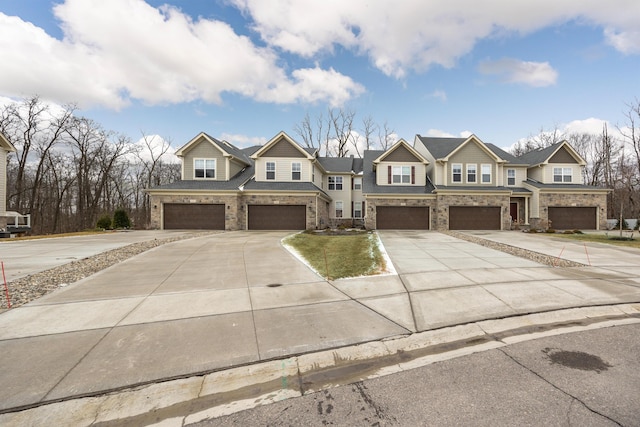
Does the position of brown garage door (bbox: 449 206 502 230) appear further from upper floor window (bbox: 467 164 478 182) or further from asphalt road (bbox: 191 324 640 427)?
asphalt road (bbox: 191 324 640 427)

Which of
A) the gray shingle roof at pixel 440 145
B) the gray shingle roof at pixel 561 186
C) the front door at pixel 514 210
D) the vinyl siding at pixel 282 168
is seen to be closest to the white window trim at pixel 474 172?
the gray shingle roof at pixel 440 145

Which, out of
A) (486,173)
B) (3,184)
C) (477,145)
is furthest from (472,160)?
(3,184)

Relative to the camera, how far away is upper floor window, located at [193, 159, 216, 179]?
79.9ft

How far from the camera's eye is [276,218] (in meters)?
22.9

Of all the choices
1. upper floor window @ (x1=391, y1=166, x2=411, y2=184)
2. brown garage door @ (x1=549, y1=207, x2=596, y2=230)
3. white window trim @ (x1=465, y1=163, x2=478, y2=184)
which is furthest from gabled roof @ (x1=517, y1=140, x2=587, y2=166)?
upper floor window @ (x1=391, y1=166, x2=411, y2=184)

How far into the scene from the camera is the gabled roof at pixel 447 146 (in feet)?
79.6

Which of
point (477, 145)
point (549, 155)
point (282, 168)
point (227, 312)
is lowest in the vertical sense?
point (227, 312)

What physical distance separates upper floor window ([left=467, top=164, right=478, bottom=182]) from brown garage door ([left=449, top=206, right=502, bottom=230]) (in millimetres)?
2685

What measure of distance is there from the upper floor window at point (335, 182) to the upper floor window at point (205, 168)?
1128cm

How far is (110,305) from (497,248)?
1407cm

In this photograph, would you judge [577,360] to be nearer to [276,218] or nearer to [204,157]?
[276,218]

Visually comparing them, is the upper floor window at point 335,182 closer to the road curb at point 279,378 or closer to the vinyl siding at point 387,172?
the vinyl siding at point 387,172

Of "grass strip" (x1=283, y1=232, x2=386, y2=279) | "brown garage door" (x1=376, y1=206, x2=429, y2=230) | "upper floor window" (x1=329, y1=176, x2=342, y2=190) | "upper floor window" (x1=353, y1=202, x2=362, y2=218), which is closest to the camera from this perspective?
"grass strip" (x1=283, y1=232, x2=386, y2=279)

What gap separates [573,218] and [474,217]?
9.27 m
